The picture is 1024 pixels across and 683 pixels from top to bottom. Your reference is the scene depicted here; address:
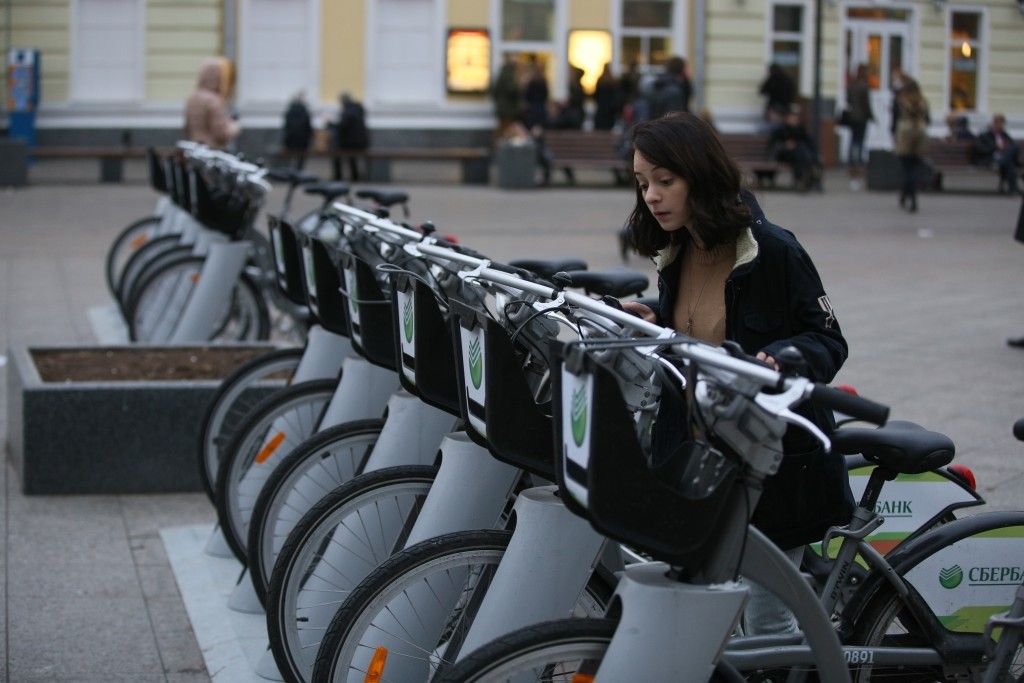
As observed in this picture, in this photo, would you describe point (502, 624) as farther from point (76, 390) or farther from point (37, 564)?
point (76, 390)

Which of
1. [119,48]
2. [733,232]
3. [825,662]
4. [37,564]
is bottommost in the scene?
[37,564]

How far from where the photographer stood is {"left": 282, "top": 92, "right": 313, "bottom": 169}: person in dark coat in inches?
965

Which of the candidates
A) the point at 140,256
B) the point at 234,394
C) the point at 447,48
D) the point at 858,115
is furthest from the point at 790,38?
the point at 234,394

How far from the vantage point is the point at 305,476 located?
14.4ft

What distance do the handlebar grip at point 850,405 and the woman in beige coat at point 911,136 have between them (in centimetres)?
1837

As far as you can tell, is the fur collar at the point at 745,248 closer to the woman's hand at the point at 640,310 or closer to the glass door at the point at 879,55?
the woman's hand at the point at 640,310

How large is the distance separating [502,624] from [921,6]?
28.8 meters

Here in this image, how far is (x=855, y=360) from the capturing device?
350 inches

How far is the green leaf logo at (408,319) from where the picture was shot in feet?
12.6

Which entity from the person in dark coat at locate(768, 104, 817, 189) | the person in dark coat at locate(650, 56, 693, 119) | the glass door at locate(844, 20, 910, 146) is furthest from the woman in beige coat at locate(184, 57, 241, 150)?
the glass door at locate(844, 20, 910, 146)

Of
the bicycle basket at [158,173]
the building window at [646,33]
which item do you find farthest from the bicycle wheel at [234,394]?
the building window at [646,33]

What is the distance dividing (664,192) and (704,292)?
294mm

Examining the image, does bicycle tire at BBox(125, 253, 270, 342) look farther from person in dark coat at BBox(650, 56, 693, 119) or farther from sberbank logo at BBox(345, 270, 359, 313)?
person in dark coat at BBox(650, 56, 693, 119)

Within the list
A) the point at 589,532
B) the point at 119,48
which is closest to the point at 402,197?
the point at 589,532
